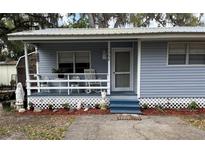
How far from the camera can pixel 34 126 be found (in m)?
7.34

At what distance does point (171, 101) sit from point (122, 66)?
9.39 ft

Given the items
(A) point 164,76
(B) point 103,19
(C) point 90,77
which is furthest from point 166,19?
(C) point 90,77

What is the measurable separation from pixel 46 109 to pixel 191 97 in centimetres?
634

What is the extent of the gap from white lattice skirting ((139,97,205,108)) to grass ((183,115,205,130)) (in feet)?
3.85

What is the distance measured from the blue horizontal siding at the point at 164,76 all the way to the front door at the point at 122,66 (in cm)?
136

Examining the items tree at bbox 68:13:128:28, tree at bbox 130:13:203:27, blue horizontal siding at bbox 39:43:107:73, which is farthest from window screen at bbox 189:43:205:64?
tree at bbox 130:13:203:27

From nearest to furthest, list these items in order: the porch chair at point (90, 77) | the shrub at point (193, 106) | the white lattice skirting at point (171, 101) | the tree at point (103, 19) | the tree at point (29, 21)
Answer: the shrub at point (193, 106) < the white lattice skirting at point (171, 101) < the porch chair at point (90, 77) < the tree at point (29, 21) < the tree at point (103, 19)

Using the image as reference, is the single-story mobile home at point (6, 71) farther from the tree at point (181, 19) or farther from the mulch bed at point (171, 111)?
the tree at point (181, 19)

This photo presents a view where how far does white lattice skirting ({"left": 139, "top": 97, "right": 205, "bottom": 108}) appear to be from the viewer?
972cm

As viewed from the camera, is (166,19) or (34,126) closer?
(34,126)

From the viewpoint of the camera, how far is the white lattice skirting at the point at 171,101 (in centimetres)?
972

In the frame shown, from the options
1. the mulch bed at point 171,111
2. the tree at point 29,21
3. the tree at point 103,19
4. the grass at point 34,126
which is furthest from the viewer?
the tree at point 103,19

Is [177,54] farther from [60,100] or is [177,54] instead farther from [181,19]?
[181,19]

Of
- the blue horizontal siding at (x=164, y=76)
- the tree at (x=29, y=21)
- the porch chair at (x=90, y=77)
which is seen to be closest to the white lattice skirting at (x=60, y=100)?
the porch chair at (x=90, y=77)
